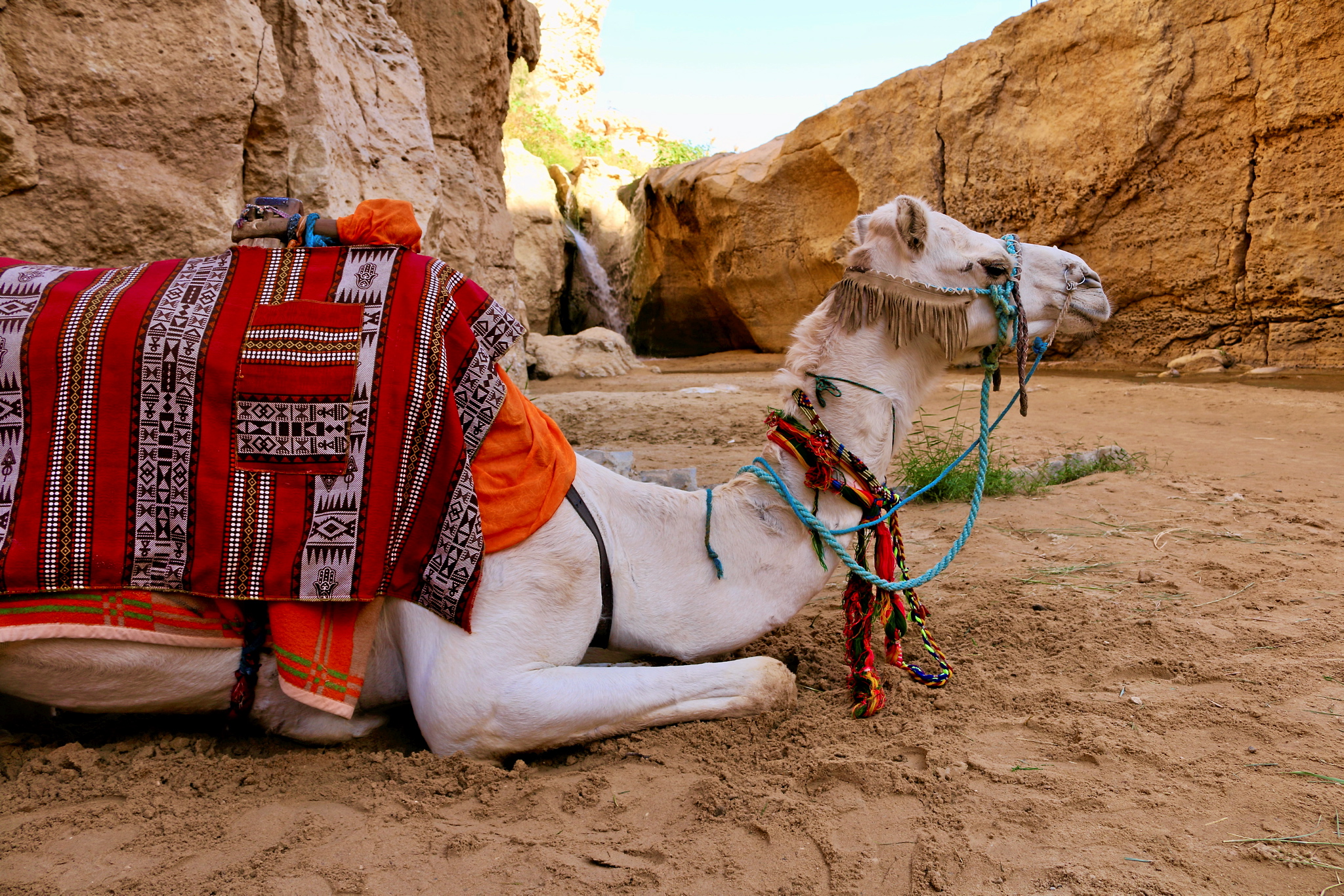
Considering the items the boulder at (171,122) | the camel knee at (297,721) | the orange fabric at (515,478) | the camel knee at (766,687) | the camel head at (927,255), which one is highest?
the boulder at (171,122)

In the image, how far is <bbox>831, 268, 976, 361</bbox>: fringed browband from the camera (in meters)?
2.41

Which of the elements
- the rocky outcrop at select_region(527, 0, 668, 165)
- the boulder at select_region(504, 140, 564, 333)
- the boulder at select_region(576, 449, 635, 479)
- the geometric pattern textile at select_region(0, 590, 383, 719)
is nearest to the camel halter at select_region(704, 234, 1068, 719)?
the geometric pattern textile at select_region(0, 590, 383, 719)

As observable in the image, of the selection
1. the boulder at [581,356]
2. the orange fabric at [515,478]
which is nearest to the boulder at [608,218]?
the boulder at [581,356]

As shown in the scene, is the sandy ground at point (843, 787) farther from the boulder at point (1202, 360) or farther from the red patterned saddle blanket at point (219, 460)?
the boulder at point (1202, 360)

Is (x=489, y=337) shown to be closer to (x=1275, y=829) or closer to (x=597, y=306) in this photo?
(x=1275, y=829)

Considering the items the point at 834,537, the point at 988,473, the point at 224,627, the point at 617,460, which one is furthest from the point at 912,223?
the point at 988,473

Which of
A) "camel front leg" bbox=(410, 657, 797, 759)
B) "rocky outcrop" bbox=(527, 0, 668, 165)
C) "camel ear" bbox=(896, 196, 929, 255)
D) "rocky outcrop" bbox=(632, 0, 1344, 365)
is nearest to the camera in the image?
"camel front leg" bbox=(410, 657, 797, 759)

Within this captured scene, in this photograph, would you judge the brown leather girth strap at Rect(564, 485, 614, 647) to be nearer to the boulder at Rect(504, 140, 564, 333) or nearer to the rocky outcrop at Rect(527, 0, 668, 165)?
the boulder at Rect(504, 140, 564, 333)

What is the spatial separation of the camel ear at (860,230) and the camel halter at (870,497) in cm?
18

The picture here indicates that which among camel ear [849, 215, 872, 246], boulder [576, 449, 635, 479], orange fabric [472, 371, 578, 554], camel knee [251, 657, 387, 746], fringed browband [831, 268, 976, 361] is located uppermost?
camel ear [849, 215, 872, 246]

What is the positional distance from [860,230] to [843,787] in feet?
5.22

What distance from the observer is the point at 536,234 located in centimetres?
1819

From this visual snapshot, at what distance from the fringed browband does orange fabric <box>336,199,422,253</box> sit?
120cm

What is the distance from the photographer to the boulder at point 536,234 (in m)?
17.8
